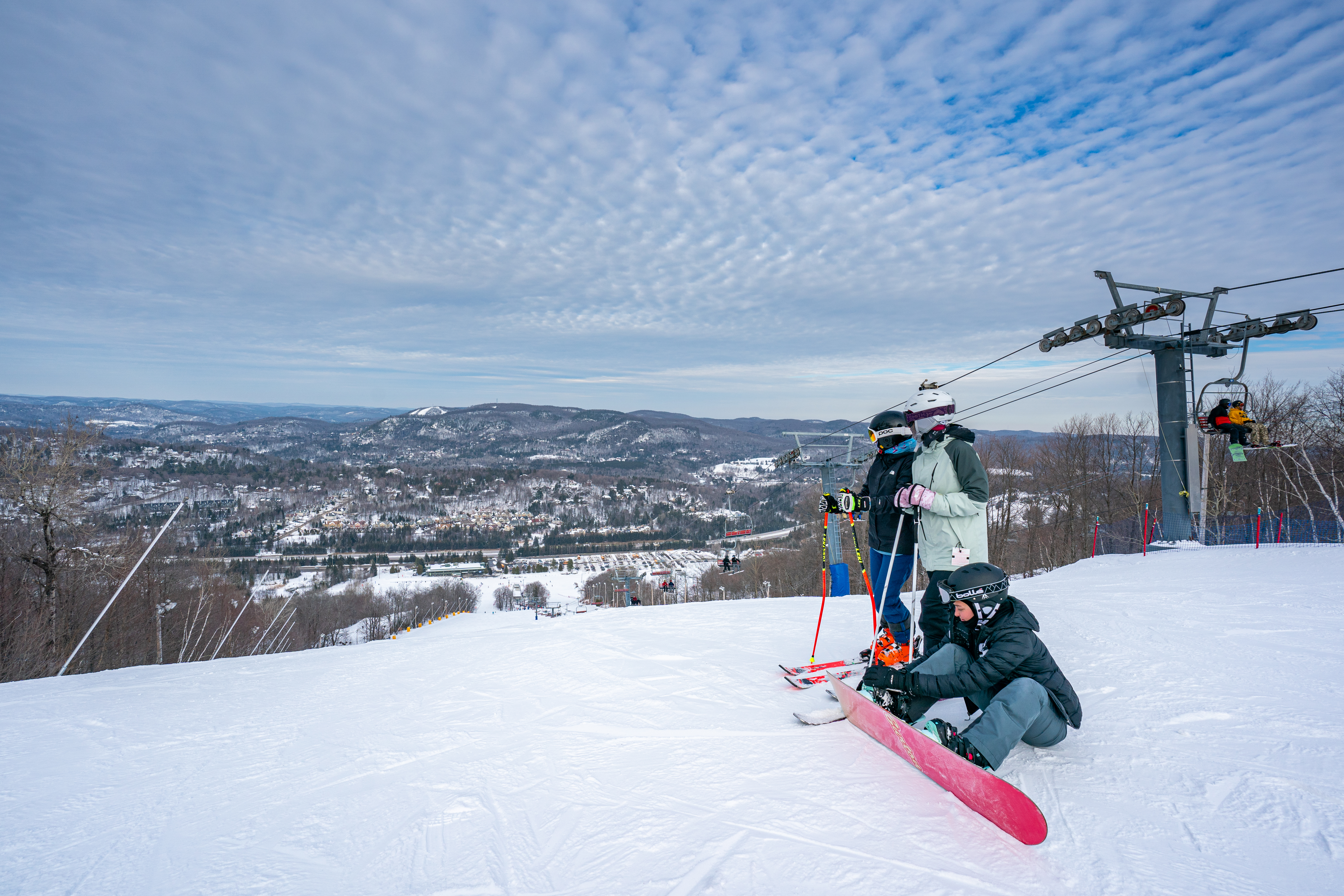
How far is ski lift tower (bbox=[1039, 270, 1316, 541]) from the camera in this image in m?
11.3

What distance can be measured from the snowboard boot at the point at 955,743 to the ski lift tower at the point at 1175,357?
39.3 ft

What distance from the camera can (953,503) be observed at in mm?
3992

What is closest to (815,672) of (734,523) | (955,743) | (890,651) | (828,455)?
(890,651)

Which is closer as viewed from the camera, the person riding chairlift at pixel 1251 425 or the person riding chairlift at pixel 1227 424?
the person riding chairlift at pixel 1251 425

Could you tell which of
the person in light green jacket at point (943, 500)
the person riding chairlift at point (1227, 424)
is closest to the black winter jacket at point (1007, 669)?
the person in light green jacket at point (943, 500)

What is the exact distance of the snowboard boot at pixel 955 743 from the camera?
2.64 m

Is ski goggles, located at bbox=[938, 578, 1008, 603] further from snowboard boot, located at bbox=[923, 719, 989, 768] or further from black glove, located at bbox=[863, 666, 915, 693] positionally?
snowboard boot, located at bbox=[923, 719, 989, 768]

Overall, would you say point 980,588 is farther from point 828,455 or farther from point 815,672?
point 828,455

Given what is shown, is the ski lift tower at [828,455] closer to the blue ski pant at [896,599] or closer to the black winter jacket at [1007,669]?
the blue ski pant at [896,599]

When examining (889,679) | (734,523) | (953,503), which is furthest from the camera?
(734,523)

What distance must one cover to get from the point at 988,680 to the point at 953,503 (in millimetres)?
1396

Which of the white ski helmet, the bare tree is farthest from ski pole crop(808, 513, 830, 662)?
the bare tree

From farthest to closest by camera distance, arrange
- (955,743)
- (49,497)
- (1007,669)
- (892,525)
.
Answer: (49,497) → (892,525) → (1007,669) → (955,743)

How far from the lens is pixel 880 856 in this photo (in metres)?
2.26
